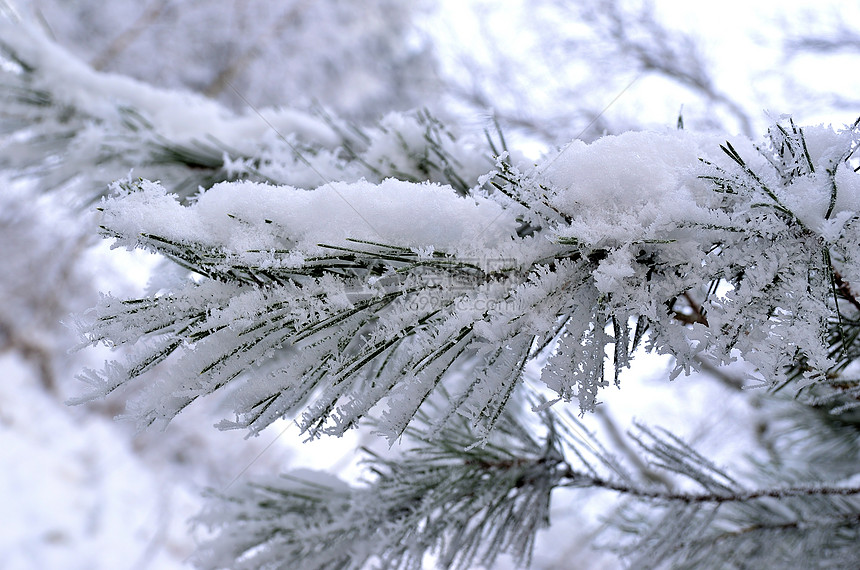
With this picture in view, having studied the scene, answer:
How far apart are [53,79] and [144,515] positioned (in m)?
4.04

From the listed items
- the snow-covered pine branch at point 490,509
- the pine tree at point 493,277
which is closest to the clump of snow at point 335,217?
the pine tree at point 493,277

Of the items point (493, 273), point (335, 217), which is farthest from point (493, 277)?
point (335, 217)

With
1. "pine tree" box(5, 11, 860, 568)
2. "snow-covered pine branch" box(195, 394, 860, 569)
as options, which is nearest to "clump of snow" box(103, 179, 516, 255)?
"pine tree" box(5, 11, 860, 568)

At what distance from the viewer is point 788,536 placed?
66cm

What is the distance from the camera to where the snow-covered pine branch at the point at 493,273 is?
0.27 meters

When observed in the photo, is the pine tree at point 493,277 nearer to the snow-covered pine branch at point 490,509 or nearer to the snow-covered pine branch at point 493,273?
the snow-covered pine branch at point 493,273

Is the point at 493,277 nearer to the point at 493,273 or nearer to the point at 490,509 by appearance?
the point at 493,273

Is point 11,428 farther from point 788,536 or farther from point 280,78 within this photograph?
point 788,536

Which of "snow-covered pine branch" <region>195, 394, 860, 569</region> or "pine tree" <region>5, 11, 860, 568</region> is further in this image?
"snow-covered pine branch" <region>195, 394, 860, 569</region>

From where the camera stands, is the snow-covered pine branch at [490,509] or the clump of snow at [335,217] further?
the snow-covered pine branch at [490,509]

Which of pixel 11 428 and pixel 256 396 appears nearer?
pixel 256 396

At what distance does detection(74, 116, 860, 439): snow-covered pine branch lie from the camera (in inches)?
10.5

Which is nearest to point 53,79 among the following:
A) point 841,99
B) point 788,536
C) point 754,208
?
point 754,208

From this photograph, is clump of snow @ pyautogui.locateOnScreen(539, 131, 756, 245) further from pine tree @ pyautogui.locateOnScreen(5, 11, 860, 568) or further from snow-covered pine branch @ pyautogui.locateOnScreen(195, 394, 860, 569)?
snow-covered pine branch @ pyautogui.locateOnScreen(195, 394, 860, 569)
